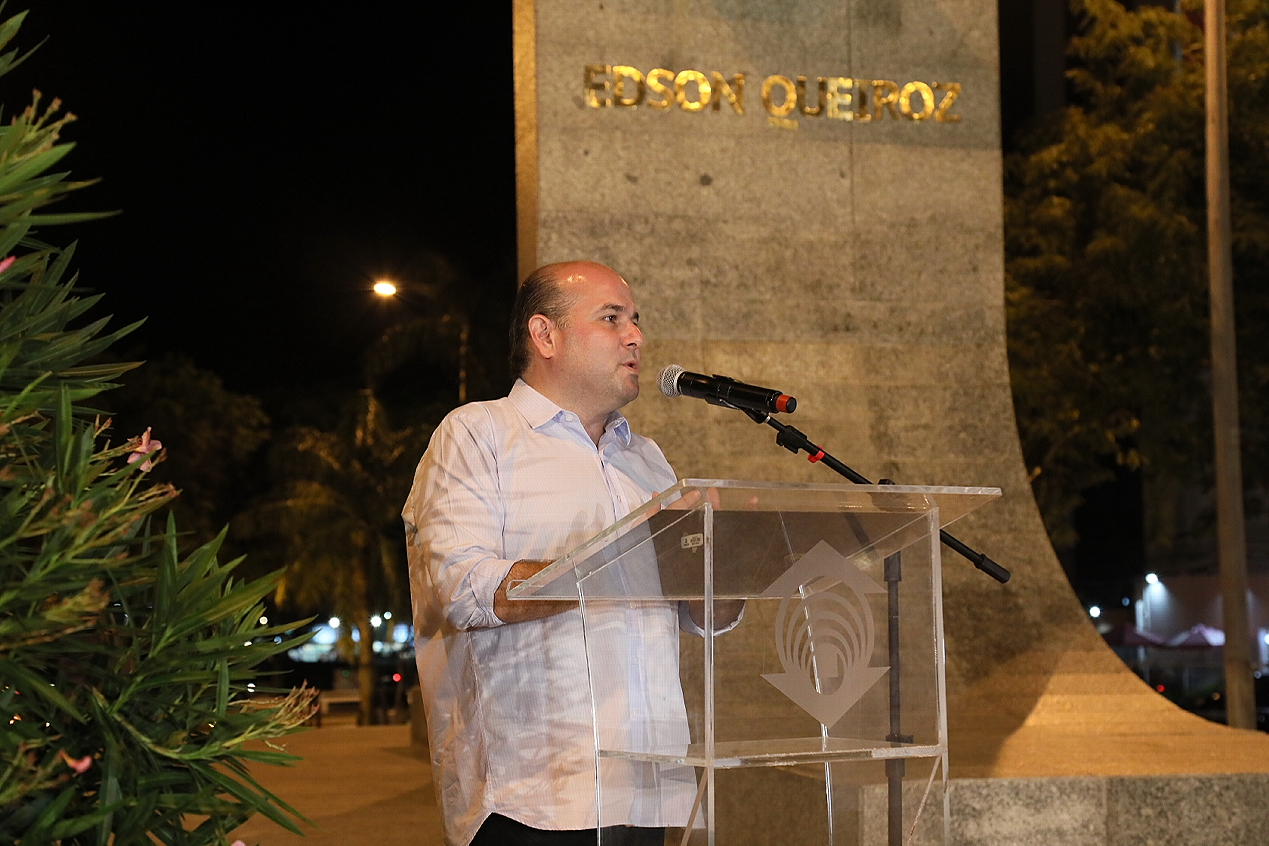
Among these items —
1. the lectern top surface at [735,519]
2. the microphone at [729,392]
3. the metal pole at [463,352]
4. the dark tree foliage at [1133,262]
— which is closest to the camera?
the lectern top surface at [735,519]

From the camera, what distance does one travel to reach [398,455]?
29.7m


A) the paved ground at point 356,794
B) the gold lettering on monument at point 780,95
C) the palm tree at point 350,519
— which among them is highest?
the gold lettering on monument at point 780,95

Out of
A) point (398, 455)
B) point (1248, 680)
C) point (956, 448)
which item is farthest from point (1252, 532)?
point (956, 448)

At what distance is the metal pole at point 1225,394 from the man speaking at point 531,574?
1054cm

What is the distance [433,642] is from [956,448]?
18.1 ft

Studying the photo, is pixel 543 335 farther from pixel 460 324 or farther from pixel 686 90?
pixel 460 324

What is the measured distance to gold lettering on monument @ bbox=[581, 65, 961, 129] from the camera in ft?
26.2

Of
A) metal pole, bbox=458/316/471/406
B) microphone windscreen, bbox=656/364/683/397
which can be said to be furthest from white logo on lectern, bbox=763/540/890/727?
metal pole, bbox=458/316/471/406

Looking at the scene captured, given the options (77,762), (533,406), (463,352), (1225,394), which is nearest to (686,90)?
(533,406)

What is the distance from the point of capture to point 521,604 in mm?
2877

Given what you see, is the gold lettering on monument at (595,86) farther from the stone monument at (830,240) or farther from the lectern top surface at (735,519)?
the lectern top surface at (735,519)

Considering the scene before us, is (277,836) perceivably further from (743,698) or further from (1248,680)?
(1248,680)

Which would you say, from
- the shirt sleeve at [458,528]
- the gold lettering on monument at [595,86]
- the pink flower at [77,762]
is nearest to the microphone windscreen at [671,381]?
the shirt sleeve at [458,528]

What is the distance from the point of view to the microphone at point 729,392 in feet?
10.4
